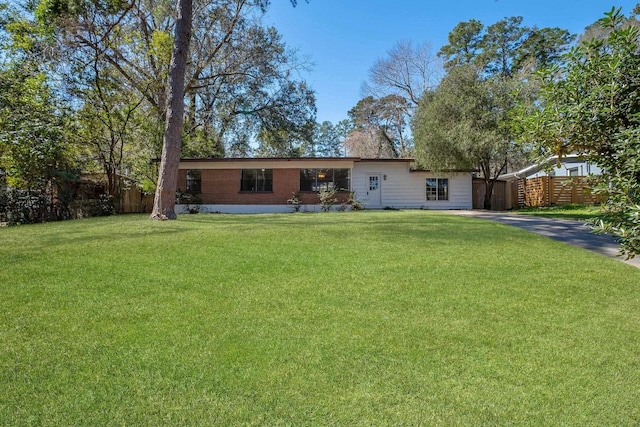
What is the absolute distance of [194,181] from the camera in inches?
739

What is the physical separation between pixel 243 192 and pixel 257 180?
957 mm

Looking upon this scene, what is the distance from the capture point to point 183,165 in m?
18.5

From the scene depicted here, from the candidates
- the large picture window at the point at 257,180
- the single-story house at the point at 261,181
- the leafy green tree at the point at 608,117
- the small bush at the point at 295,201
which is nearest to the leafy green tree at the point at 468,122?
the single-story house at the point at 261,181

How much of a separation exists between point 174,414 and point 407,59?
33.1 metres

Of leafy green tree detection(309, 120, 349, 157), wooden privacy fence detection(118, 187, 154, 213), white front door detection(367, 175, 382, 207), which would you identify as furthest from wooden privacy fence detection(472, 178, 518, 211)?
leafy green tree detection(309, 120, 349, 157)

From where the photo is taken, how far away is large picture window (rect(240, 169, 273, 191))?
61.1 feet

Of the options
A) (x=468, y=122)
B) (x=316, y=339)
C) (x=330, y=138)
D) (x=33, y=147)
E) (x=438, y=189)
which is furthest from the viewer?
(x=330, y=138)

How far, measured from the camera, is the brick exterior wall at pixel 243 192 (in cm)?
1850

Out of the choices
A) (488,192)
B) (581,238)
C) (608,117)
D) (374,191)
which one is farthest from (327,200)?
(608,117)

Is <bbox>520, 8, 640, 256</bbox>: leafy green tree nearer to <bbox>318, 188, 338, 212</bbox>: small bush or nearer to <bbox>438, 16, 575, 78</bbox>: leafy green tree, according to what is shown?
<bbox>318, 188, 338, 212</bbox>: small bush

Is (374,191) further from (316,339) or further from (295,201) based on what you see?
(316,339)

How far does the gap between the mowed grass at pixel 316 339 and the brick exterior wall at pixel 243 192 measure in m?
12.5

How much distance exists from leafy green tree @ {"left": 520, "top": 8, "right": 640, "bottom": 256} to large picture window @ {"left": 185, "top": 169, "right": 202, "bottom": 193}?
59.2ft

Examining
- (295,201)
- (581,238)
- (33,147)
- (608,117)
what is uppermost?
A: (33,147)
